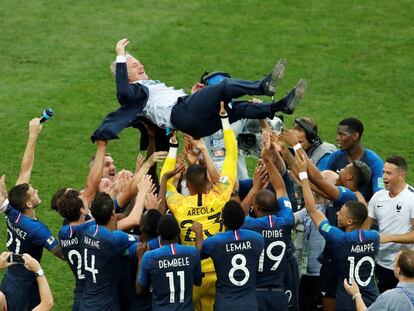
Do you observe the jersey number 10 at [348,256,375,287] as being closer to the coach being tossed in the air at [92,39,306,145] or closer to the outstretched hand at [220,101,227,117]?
the coach being tossed in the air at [92,39,306,145]

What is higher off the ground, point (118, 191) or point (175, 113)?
point (175, 113)

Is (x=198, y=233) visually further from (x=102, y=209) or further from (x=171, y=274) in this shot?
(x=102, y=209)

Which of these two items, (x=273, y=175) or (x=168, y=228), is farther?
(x=273, y=175)

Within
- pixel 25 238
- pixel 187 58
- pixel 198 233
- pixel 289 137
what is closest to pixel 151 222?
pixel 198 233

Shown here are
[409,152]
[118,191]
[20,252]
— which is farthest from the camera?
[409,152]

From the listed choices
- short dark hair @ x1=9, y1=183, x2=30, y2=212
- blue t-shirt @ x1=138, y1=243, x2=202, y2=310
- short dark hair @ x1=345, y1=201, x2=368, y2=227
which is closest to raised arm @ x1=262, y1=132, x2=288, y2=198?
short dark hair @ x1=345, y1=201, x2=368, y2=227

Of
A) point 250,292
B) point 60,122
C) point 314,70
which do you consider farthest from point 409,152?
point 250,292

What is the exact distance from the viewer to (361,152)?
37.0ft

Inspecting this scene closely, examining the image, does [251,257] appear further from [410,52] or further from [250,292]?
[410,52]

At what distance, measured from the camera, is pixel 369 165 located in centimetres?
1117

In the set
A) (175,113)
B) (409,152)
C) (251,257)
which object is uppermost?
(175,113)

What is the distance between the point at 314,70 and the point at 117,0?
3.85 metres

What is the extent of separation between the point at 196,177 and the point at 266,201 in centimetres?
63

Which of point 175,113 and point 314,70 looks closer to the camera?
point 175,113
